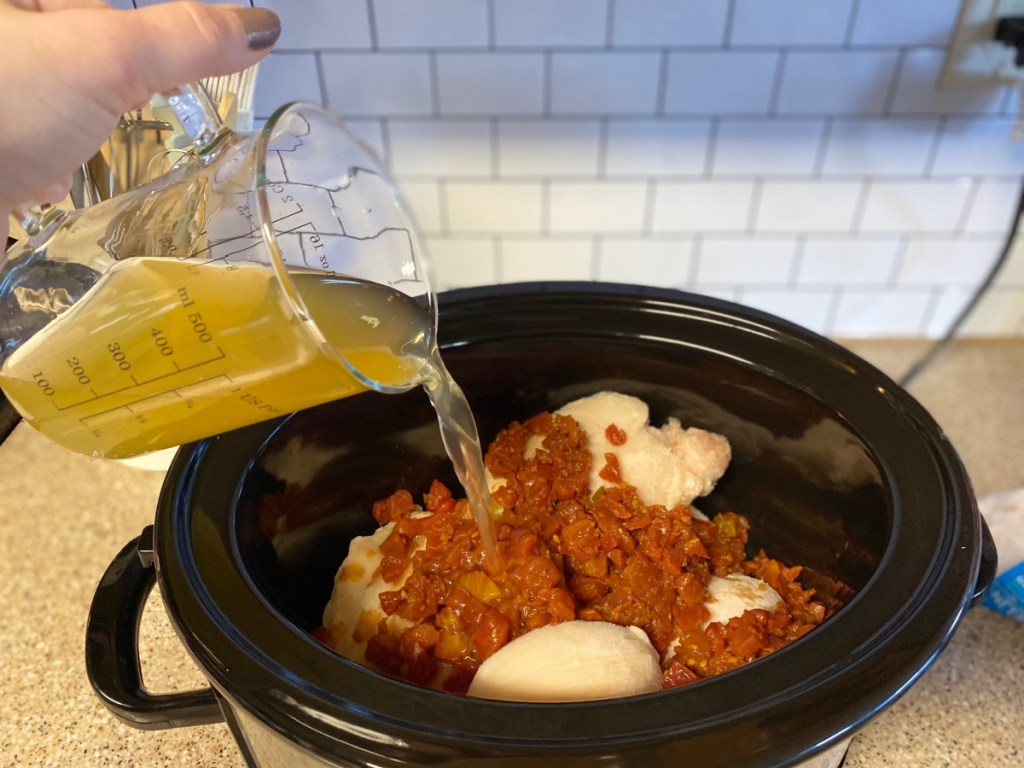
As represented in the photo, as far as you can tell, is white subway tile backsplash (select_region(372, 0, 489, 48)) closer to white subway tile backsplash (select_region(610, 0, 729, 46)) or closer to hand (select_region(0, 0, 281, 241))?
white subway tile backsplash (select_region(610, 0, 729, 46))

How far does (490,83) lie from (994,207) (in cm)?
79

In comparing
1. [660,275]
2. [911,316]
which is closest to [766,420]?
[660,275]

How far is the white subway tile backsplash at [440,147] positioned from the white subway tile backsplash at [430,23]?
11cm

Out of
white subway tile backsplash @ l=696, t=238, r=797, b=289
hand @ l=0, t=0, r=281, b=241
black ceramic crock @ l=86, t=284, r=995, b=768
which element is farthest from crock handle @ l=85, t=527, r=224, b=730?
white subway tile backsplash @ l=696, t=238, r=797, b=289

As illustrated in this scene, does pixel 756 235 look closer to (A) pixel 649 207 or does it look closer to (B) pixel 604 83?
(A) pixel 649 207

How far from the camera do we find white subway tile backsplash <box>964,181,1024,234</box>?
4.04 ft

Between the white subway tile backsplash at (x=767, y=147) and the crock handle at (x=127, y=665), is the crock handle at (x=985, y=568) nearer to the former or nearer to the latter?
the crock handle at (x=127, y=665)

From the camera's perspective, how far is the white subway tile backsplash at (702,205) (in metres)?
1.24

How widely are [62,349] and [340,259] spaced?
194mm

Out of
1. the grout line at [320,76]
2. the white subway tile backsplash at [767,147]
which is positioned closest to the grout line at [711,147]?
the white subway tile backsplash at [767,147]

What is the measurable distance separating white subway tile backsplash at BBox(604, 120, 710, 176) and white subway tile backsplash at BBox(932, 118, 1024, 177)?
35 centimetres

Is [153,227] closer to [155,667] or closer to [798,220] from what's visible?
[155,667]

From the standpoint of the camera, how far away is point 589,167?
121 cm

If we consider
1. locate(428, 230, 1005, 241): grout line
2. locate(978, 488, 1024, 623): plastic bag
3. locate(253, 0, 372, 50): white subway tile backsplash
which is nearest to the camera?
locate(978, 488, 1024, 623): plastic bag
